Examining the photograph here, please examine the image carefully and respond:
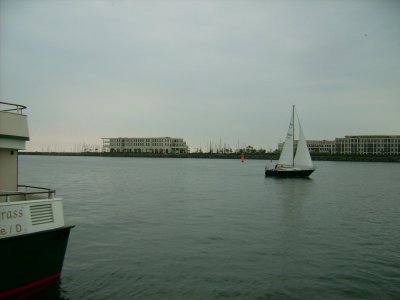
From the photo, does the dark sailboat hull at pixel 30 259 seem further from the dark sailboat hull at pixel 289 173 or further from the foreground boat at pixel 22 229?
the dark sailboat hull at pixel 289 173

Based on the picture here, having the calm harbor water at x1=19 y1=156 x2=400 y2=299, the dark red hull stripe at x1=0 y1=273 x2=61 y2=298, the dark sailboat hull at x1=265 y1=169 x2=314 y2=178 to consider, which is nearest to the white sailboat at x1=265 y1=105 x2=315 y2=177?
the dark sailboat hull at x1=265 y1=169 x2=314 y2=178

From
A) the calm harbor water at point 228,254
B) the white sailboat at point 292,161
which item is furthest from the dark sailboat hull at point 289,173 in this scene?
the calm harbor water at point 228,254

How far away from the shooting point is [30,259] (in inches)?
506

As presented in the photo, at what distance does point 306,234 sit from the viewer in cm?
2602

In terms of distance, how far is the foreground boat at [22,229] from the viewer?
12289 mm

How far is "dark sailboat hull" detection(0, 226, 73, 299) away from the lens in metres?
12.2

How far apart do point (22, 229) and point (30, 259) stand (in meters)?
A: 1.02

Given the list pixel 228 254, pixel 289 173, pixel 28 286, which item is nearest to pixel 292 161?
pixel 289 173

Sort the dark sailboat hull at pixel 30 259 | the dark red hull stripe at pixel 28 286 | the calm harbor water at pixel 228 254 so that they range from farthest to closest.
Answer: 1. the calm harbor water at pixel 228 254
2. the dark red hull stripe at pixel 28 286
3. the dark sailboat hull at pixel 30 259

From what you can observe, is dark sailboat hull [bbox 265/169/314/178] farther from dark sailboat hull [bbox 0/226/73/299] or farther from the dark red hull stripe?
dark sailboat hull [bbox 0/226/73/299]

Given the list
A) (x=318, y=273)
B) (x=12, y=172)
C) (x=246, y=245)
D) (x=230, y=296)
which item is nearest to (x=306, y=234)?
(x=246, y=245)

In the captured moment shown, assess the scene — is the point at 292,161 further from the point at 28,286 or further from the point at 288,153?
the point at 28,286

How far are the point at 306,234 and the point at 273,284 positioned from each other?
10726 mm

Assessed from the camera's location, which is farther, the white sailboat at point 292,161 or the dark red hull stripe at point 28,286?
the white sailboat at point 292,161
